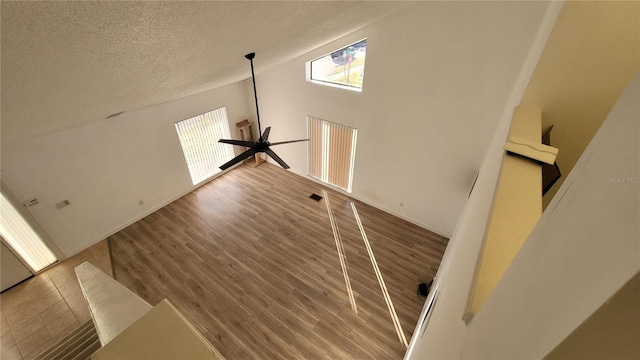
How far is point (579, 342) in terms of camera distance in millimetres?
277

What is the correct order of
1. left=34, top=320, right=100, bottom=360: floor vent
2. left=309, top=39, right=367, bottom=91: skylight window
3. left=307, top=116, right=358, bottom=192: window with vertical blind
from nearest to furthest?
left=34, top=320, right=100, bottom=360: floor vent < left=309, top=39, right=367, bottom=91: skylight window < left=307, top=116, right=358, bottom=192: window with vertical blind

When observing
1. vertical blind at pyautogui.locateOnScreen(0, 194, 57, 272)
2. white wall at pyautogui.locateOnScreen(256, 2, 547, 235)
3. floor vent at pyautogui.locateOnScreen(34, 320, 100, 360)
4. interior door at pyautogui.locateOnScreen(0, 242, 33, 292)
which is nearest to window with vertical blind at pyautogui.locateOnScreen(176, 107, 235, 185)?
white wall at pyautogui.locateOnScreen(256, 2, 547, 235)

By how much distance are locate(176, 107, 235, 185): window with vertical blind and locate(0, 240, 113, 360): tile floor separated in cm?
253

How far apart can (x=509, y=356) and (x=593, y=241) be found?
0.87 ft

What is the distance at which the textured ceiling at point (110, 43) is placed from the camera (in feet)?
3.22

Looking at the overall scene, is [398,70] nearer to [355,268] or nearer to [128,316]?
[355,268]

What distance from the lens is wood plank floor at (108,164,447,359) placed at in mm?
3650

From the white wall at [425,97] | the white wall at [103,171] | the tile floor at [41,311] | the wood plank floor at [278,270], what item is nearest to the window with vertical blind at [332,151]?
the white wall at [425,97]

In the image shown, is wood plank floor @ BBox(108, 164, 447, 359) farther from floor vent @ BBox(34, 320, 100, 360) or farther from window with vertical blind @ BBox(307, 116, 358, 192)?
floor vent @ BBox(34, 320, 100, 360)

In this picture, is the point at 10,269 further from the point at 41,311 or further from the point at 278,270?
the point at 278,270

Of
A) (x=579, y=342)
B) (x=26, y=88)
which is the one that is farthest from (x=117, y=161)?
(x=579, y=342)

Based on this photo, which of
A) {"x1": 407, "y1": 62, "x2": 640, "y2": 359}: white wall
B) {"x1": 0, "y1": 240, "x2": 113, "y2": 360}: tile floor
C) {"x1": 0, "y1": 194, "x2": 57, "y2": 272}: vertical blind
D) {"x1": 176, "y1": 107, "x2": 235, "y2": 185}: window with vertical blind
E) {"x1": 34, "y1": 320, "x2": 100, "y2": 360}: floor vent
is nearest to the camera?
{"x1": 407, "y1": 62, "x2": 640, "y2": 359}: white wall

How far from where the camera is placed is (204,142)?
6.16m

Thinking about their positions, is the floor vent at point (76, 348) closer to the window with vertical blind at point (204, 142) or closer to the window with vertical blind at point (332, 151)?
the window with vertical blind at point (204, 142)
